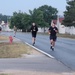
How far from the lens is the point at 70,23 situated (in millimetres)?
87438

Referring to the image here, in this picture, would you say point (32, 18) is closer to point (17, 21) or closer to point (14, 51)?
point (17, 21)

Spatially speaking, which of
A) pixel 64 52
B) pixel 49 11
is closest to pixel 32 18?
pixel 49 11

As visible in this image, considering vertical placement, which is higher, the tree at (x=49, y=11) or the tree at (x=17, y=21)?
the tree at (x=49, y=11)

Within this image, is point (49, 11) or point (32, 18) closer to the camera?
point (32, 18)

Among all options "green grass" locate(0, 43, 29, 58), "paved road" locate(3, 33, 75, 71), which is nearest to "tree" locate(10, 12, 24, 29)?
"paved road" locate(3, 33, 75, 71)

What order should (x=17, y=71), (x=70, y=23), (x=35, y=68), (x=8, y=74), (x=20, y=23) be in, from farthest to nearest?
1. (x=20, y=23)
2. (x=70, y=23)
3. (x=35, y=68)
4. (x=17, y=71)
5. (x=8, y=74)

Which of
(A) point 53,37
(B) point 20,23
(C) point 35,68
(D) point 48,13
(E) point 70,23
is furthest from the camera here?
(D) point 48,13

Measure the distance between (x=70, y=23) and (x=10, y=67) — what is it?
73.6m

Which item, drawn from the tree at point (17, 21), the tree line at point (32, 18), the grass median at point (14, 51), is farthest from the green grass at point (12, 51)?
the tree at point (17, 21)

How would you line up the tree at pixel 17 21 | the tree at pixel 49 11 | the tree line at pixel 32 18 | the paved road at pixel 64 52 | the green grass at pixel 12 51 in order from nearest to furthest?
the paved road at pixel 64 52 → the green grass at pixel 12 51 → the tree line at pixel 32 18 → the tree at pixel 17 21 → the tree at pixel 49 11

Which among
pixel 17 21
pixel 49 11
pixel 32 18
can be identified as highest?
pixel 49 11

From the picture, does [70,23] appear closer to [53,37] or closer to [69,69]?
[53,37]

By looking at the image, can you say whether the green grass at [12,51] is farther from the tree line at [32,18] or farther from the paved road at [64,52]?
the tree line at [32,18]

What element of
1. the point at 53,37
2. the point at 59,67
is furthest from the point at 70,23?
the point at 59,67
